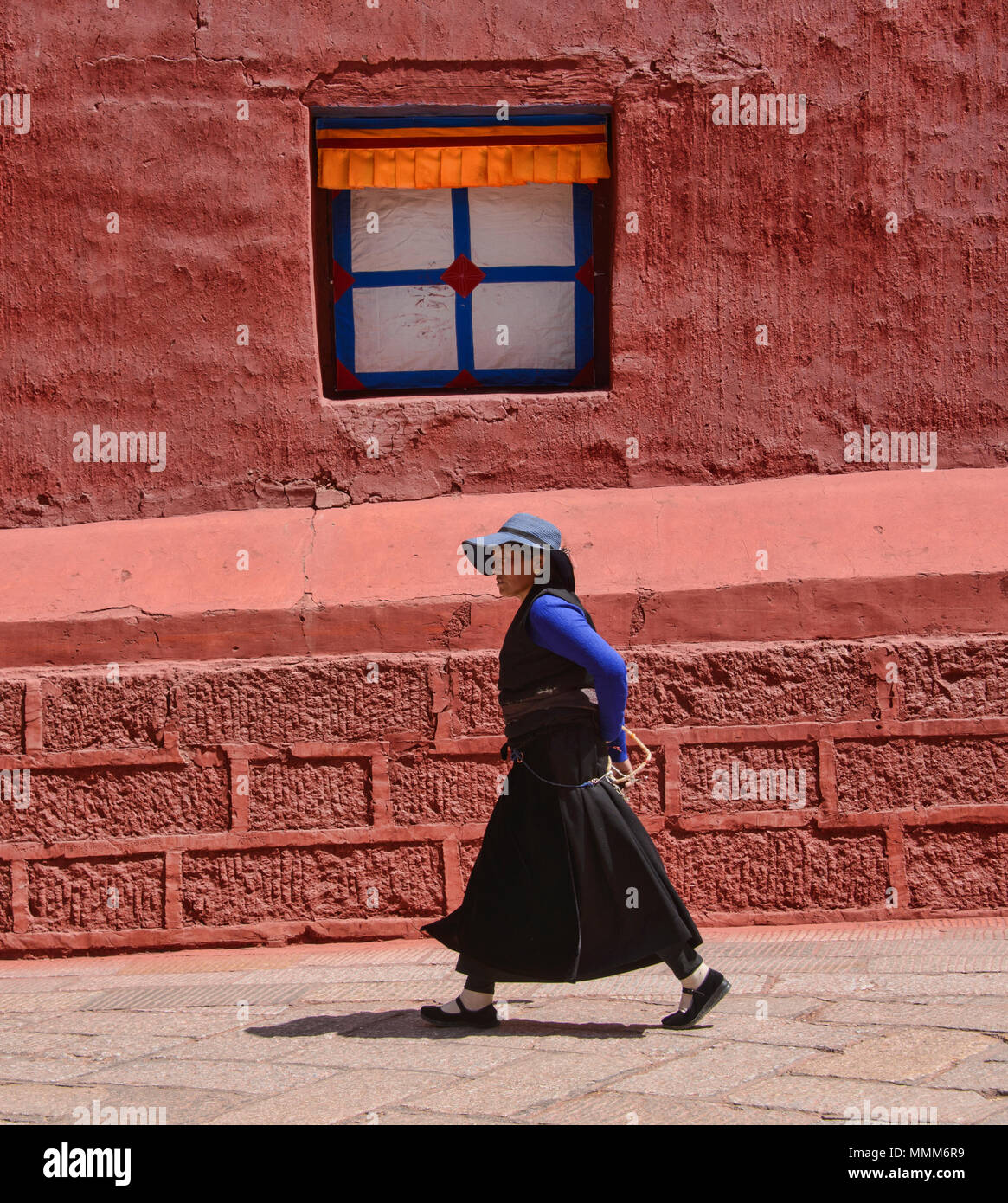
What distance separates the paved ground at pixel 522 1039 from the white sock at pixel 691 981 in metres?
0.09

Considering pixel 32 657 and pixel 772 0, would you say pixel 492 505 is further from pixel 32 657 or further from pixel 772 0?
pixel 772 0

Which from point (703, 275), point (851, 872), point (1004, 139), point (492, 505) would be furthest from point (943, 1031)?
point (1004, 139)

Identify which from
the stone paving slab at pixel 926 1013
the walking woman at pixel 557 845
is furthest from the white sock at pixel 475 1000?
the stone paving slab at pixel 926 1013

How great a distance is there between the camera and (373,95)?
6.82 metres

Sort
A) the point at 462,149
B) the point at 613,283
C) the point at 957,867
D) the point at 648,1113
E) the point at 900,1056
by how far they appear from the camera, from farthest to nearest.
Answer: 1. the point at 462,149
2. the point at 613,283
3. the point at 957,867
4. the point at 900,1056
5. the point at 648,1113

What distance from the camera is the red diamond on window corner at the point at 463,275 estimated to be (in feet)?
23.5

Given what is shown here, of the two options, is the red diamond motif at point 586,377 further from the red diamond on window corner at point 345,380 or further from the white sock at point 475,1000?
the white sock at point 475,1000

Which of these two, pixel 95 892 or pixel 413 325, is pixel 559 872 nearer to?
pixel 95 892

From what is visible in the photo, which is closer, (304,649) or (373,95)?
(304,649)

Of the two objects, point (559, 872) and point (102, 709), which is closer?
point (559, 872)

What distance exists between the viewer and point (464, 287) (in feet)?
23.5

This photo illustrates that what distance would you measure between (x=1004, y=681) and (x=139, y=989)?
12.3 ft

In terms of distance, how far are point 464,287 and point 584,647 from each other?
3.18 meters

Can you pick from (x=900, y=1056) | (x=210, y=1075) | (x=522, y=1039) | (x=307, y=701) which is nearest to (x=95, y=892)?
(x=307, y=701)
